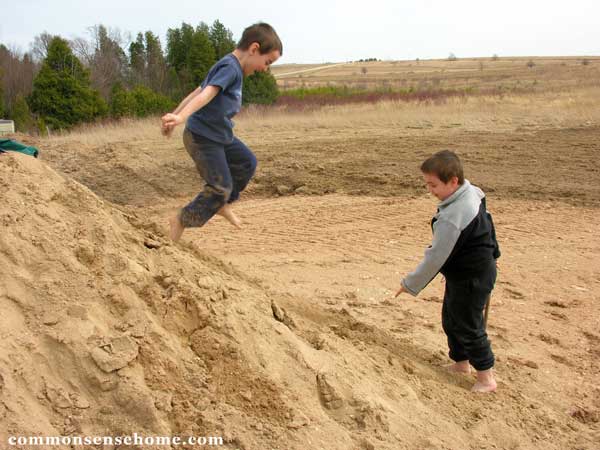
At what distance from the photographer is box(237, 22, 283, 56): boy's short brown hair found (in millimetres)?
4043

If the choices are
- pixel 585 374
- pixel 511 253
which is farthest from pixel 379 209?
pixel 585 374

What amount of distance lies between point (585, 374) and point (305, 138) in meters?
11.3

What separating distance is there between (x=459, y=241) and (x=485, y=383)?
86 centimetres

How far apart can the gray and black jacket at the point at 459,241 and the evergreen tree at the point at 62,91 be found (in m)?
19.3

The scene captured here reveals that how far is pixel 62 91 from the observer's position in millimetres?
20578

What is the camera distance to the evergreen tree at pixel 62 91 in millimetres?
19984

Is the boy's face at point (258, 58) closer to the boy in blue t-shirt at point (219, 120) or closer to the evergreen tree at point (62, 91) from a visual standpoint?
the boy in blue t-shirt at point (219, 120)

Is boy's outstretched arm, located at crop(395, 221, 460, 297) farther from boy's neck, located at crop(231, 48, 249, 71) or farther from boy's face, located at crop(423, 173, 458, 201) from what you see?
boy's neck, located at crop(231, 48, 249, 71)

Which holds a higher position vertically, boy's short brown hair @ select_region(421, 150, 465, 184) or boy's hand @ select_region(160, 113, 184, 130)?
boy's hand @ select_region(160, 113, 184, 130)

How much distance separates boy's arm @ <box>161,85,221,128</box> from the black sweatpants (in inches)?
69.9

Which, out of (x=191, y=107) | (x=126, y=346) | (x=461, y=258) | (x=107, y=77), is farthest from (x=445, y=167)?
(x=107, y=77)

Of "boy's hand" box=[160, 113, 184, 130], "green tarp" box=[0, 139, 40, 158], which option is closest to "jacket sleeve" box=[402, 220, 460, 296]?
"boy's hand" box=[160, 113, 184, 130]

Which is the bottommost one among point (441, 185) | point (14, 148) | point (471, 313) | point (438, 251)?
point (471, 313)

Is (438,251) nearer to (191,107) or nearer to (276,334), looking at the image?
(276,334)
